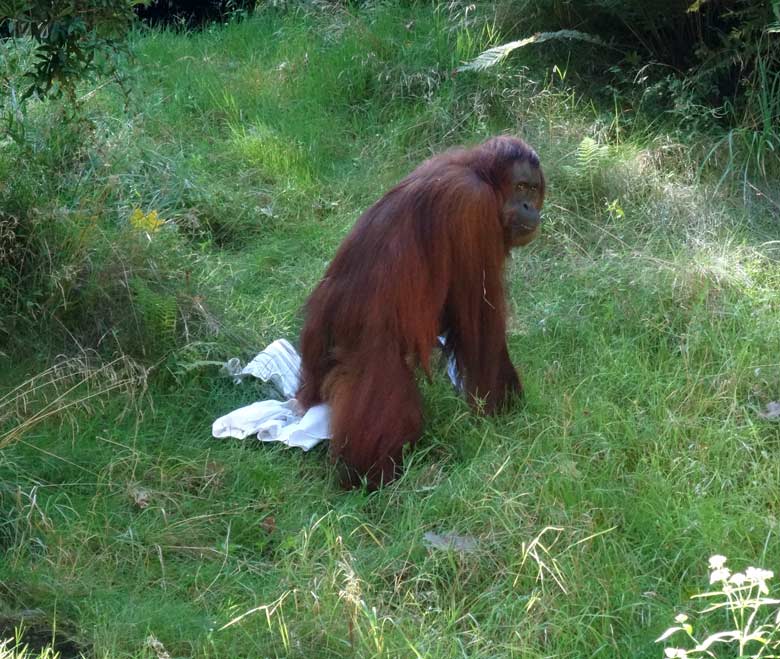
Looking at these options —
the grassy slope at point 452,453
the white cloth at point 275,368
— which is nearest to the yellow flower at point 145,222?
the grassy slope at point 452,453

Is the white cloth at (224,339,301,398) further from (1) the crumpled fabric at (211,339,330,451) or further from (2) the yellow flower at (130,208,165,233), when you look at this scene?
(2) the yellow flower at (130,208,165,233)

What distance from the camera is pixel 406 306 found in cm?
344

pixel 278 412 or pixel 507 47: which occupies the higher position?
pixel 507 47

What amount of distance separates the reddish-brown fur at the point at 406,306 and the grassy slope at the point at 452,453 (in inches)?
6.0

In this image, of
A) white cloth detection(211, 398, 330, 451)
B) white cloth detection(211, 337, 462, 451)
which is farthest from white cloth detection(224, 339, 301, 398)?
white cloth detection(211, 398, 330, 451)

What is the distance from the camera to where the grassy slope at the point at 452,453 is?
106 inches

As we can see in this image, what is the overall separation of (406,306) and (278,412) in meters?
0.66

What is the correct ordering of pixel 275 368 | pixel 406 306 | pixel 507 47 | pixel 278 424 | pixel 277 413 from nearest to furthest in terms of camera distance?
pixel 406 306 < pixel 278 424 < pixel 277 413 < pixel 275 368 < pixel 507 47

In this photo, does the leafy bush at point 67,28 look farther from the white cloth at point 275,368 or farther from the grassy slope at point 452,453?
the white cloth at point 275,368

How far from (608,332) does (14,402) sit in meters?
2.13

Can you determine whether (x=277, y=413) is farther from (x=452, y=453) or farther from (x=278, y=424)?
(x=452, y=453)

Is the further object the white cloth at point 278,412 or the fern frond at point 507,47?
the fern frond at point 507,47

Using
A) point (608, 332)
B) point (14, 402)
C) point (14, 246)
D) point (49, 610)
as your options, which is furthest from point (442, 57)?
point (49, 610)

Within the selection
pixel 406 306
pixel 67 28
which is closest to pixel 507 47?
pixel 406 306
